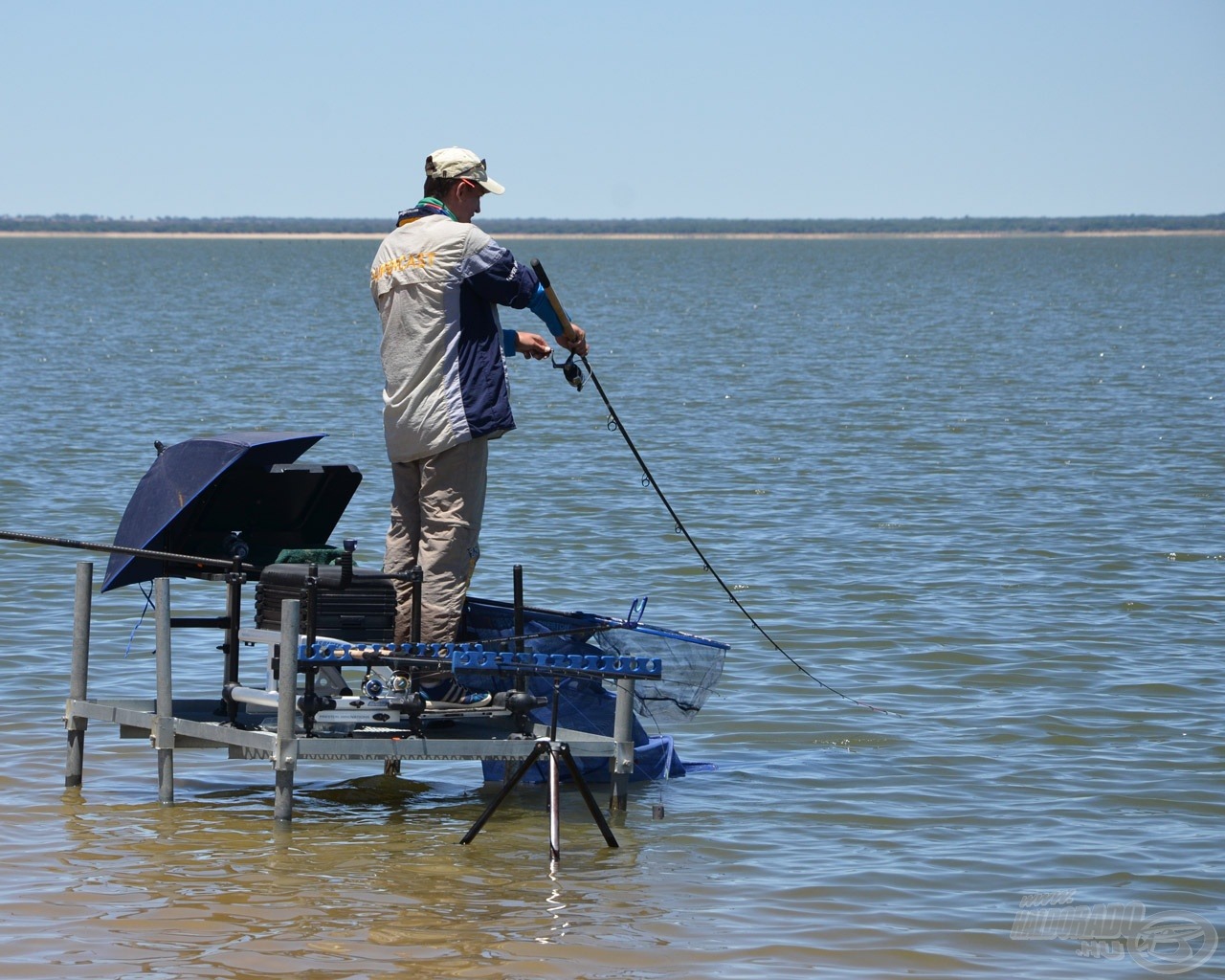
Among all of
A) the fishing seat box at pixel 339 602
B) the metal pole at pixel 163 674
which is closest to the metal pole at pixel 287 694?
the fishing seat box at pixel 339 602

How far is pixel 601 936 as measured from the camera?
5754mm

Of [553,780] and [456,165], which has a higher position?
[456,165]

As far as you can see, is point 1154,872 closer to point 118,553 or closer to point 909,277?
point 118,553

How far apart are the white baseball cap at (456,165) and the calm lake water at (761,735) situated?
2364 millimetres

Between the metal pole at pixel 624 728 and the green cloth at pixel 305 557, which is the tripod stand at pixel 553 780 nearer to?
the metal pole at pixel 624 728

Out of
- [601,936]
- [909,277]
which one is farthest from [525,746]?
[909,277]

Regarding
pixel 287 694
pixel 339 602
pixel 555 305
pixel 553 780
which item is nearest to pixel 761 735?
pixel 553 780

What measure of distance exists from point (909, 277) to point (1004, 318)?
43.3 metres

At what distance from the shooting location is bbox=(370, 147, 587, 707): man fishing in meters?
6.53

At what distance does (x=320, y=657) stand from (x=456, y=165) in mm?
1804

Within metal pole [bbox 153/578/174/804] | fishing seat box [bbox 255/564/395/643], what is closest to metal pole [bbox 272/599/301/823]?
fishing seat box [bbox 255/564/395/643]

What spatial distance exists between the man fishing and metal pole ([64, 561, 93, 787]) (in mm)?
1124

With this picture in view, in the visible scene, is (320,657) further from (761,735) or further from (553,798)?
(761,735)

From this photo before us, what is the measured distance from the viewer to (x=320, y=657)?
6309mm
